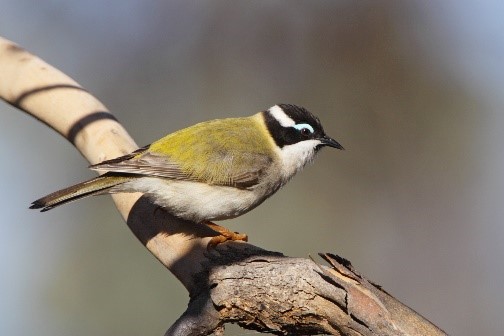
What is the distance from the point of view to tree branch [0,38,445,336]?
3074 millimetres

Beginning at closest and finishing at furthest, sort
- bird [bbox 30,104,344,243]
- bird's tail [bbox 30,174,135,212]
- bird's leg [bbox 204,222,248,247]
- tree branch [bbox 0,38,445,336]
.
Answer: tree branch [bbox 0,38,445,336], bird's leg [bbox 204,222,248,247], bird's tail [bbox 30,174,135,212], bird [bbox 30,104,344,243]

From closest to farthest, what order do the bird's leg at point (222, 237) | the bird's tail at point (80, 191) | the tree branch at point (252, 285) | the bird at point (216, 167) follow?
the tree branch at point (252, 285) → the bird's leg at point (222, 237) → the bird's tail at point (80, 191) → the bird at point (216, 167)

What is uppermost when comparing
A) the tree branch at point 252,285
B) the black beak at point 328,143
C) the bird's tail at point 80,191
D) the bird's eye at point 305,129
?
the bird's eye at point 305,129

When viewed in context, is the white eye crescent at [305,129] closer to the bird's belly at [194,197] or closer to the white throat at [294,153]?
the white throat at [294,153]

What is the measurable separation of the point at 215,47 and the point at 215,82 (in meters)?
0.43

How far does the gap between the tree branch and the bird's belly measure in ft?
0.21

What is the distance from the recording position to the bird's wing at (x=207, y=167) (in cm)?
444

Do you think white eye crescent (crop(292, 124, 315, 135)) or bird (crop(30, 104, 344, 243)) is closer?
bird (crop(30, 104, 344, 243))

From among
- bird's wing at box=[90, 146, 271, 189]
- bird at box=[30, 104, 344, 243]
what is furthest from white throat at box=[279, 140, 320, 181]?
bird's wing at box=[90, 146, 271, 189]

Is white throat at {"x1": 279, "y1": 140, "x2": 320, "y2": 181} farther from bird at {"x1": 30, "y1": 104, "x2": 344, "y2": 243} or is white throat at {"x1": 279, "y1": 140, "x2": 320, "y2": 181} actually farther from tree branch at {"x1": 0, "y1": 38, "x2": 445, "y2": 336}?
tree branch at {"x1": 0, "y1": 38, "x2": 445, "y2": 336}

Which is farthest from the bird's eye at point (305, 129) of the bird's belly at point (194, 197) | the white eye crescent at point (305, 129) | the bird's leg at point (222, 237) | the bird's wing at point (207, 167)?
the bird's leg at point (222, 237)

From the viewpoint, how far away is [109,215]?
833 cm

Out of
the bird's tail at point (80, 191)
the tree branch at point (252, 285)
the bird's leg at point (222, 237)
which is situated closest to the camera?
the tree branch at point (252, 285)

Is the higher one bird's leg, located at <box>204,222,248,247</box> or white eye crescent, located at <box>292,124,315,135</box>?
white eye crescent, located at <box>292,124,315,135</box>
